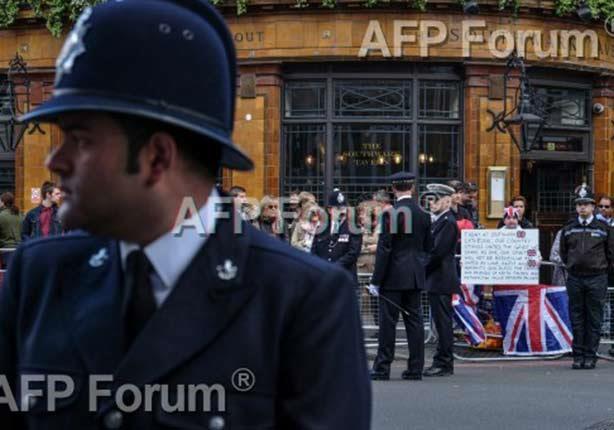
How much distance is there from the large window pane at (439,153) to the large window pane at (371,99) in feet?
2.05

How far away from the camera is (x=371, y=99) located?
20016 mm

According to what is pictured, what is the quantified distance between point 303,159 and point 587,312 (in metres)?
9.16

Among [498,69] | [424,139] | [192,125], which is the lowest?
[192,125]

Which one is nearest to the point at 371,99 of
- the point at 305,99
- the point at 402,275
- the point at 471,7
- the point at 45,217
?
the point at 305,99

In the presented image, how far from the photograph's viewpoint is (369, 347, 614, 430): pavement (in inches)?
328

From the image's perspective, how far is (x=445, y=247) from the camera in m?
11.1

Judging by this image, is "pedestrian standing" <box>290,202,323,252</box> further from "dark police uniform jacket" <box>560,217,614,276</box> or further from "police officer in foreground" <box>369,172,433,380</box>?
"dark police uniform jacket" <box>560,217,614,276</box>

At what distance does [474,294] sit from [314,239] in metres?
2.14

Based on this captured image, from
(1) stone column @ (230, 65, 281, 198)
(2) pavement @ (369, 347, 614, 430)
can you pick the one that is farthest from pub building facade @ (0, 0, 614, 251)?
(2) pavement @ (369, 347, 614, 430)

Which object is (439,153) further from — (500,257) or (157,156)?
(157,156)

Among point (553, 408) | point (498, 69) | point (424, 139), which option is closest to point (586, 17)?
point (498, 69)

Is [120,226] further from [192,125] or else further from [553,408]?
[553,408]

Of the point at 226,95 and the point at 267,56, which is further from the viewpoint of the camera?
the point at 267,56

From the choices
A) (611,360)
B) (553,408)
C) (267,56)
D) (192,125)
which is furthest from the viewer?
(267,56)
